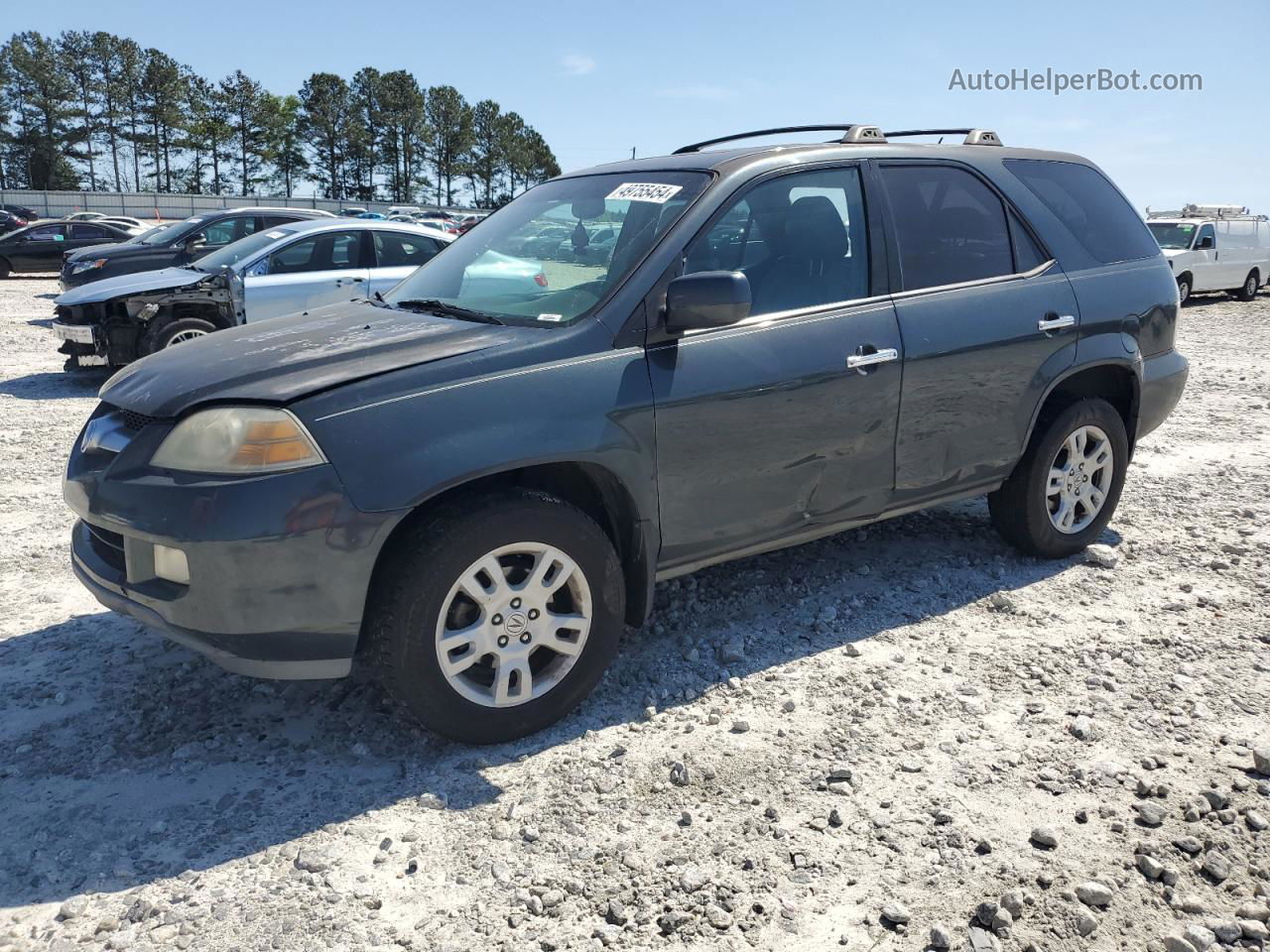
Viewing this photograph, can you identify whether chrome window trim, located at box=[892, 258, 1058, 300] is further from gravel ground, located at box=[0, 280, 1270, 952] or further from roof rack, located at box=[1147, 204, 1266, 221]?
roof rack, located at box=[1147, 204, 1266, 221]

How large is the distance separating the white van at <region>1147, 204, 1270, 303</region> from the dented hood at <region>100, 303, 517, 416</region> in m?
20.0

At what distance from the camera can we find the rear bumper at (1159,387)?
201 inches

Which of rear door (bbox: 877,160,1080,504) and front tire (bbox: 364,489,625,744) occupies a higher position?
rear door (bbox: 877,160,1080,504)

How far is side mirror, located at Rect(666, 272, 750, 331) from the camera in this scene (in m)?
3.40

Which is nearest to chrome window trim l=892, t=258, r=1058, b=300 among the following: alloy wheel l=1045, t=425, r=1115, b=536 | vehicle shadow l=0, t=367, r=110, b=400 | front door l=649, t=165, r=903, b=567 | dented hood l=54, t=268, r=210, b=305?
front door l=649, t=165, r=903, b=567

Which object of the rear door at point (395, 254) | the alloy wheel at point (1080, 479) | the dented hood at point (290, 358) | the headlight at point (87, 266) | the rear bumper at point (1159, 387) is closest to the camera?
the dented hood at point (290, 358)

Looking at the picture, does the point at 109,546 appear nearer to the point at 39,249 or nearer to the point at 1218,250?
the point at 1218,250

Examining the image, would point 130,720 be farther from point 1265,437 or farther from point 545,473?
point 1265,437

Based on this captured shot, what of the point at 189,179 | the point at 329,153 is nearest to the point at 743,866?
the point at 189,179

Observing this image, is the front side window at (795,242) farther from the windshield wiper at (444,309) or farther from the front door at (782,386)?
the windshield wiper at (444,309)

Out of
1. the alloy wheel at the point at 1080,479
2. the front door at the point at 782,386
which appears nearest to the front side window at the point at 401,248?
the front door at the point at 782,386

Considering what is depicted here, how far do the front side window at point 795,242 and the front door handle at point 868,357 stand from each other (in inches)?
8.9

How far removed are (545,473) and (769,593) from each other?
1.59m

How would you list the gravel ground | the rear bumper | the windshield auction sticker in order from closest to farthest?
the gravel ground, the windshield auction sticker, the rear bumper
